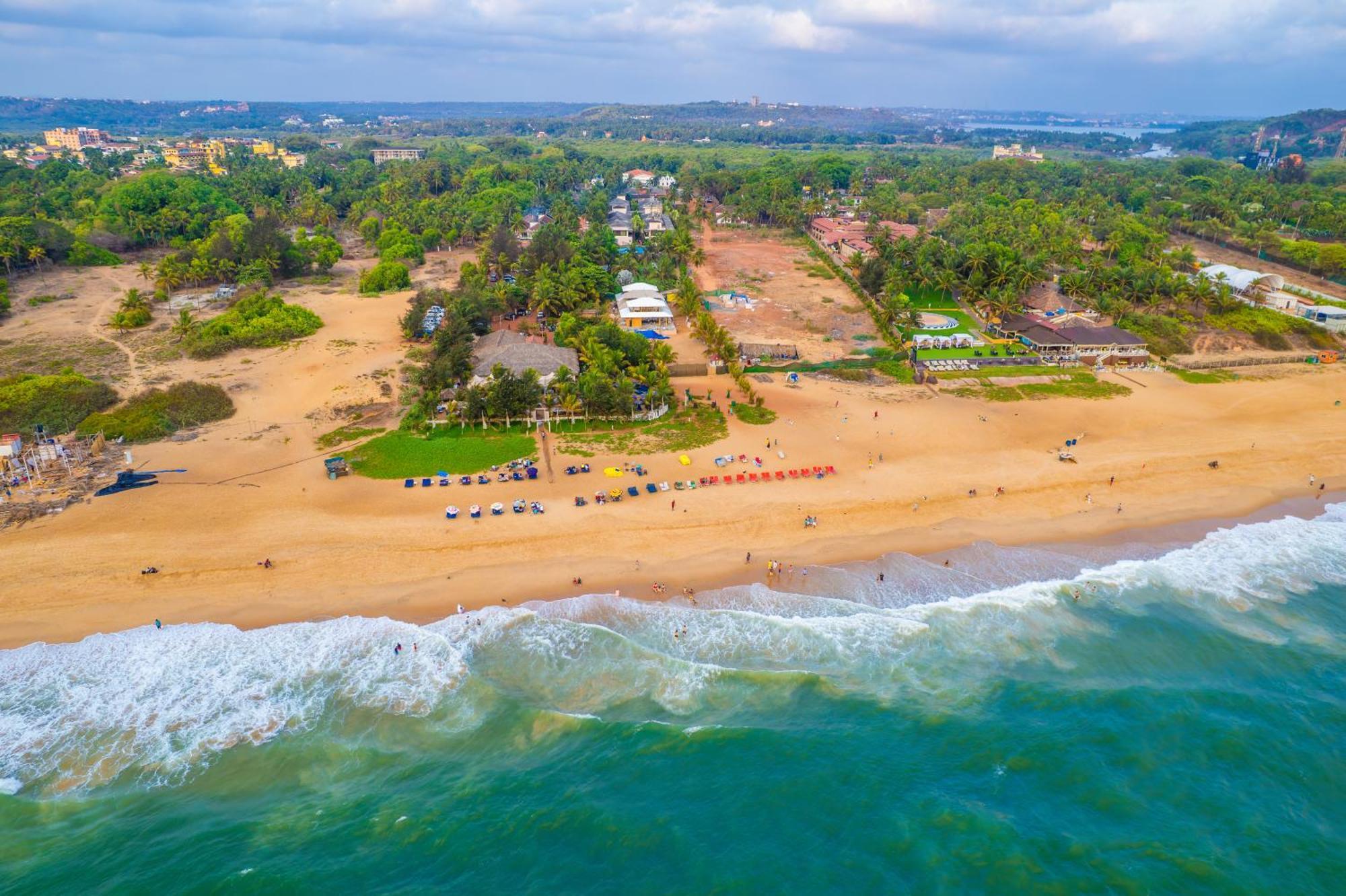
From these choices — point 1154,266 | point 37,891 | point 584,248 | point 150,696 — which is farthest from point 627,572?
point 1154,266

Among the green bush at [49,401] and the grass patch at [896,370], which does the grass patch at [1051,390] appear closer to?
the grass patch at [896,370]

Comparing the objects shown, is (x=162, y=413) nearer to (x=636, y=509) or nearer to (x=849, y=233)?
(x=636, y=509)

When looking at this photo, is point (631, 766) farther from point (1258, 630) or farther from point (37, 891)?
point (1258, 630)

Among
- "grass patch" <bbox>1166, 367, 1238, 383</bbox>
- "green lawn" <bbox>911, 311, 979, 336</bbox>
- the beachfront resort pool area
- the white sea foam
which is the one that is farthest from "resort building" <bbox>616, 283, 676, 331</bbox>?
"grass patch" <bbox>1166, 367, 1238, 383</bbox>

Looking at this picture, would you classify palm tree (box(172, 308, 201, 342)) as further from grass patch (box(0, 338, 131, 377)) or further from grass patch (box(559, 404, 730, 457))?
grass patch (box(559, 404, 730, 457))

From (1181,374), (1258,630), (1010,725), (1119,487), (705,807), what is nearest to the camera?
(705,807)

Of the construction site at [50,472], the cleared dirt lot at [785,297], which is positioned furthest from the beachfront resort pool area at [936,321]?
the construction site at [50,472]
